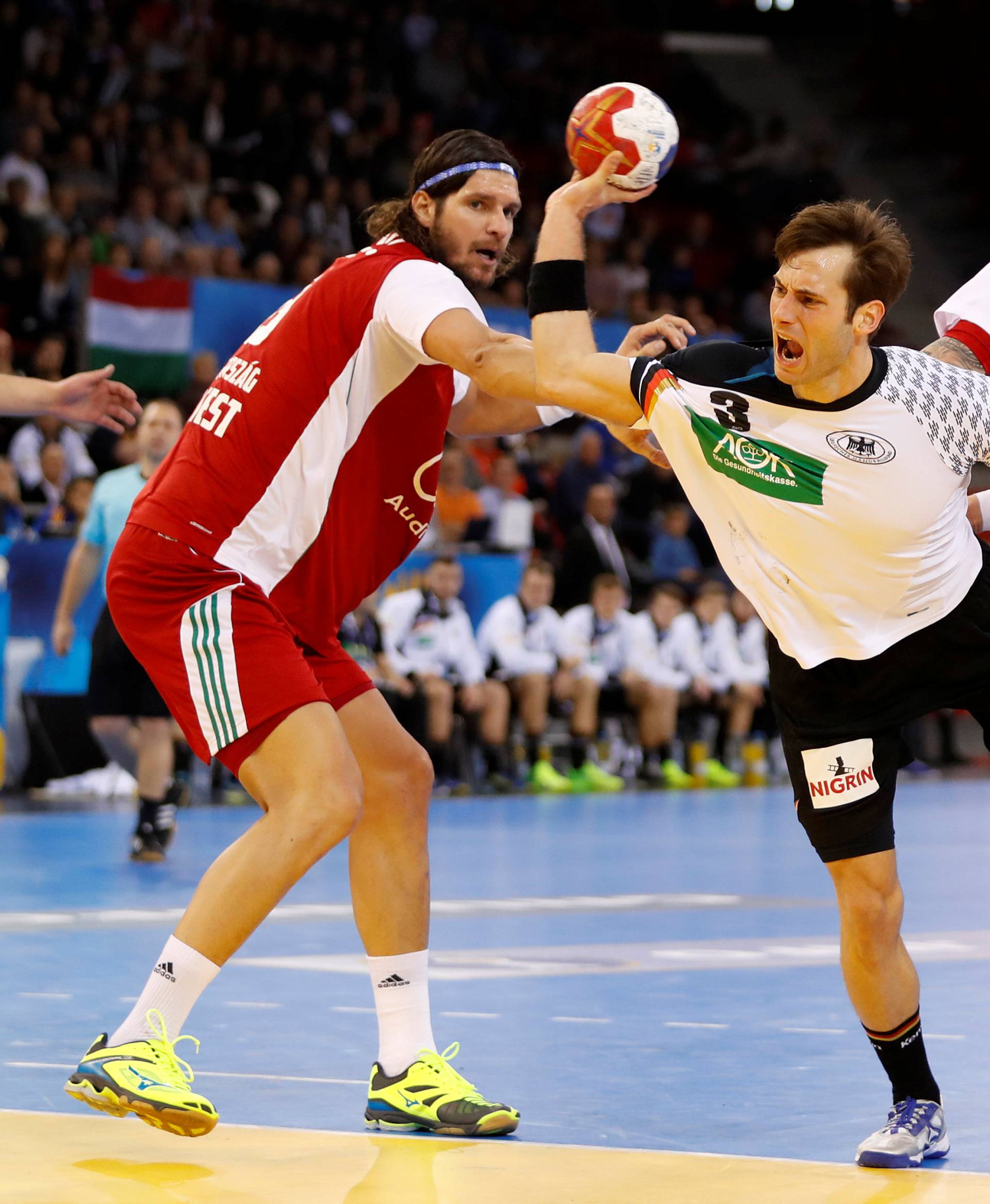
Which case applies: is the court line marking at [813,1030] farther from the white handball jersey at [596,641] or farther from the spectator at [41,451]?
the white handball jersey at [596,641]

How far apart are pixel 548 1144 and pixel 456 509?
11.7 m

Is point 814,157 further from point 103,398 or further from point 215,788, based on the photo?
point 103,398

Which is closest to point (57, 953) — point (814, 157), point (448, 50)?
point (448, 50)

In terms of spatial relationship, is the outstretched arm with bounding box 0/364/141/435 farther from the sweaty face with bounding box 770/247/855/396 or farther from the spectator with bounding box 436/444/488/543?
the spectator with bounding box 436/444/488/543

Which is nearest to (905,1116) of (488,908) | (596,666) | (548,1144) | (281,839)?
(548,1144)

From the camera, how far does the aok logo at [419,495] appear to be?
4.39 meters

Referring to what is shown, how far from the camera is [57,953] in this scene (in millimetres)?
6816

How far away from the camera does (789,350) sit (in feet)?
13.0

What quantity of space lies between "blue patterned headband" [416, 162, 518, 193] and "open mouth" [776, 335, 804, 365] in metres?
0.85

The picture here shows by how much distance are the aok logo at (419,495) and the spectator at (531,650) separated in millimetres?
10620

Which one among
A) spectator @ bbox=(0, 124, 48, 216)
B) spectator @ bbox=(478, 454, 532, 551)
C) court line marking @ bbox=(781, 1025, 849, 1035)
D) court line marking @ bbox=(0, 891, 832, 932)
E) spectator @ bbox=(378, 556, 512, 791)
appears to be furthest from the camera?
spectator @ bbox=(478, 454, 532, 551)

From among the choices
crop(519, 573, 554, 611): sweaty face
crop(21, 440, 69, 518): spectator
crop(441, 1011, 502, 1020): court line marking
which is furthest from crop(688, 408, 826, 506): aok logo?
crop(519, 573, 554, 611): sweaty face

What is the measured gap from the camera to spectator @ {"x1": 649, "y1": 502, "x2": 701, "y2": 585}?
17.7 metres

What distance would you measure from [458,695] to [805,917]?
7027 mm
